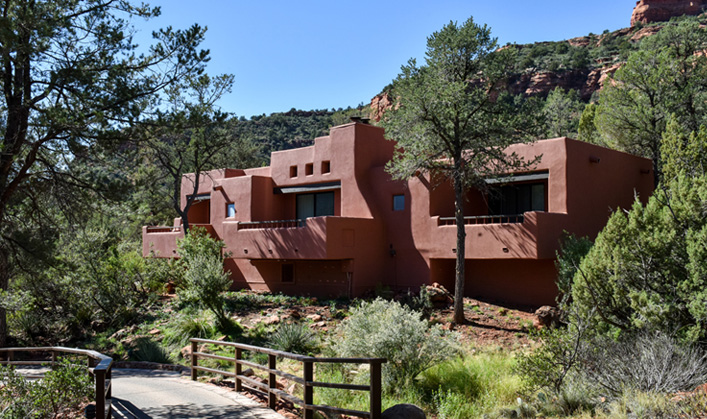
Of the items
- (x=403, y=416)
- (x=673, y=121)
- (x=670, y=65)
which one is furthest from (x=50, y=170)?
(x=670, y=65)

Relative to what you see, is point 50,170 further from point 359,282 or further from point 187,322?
point 359,282

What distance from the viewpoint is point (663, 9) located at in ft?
317

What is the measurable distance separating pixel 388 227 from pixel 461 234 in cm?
520

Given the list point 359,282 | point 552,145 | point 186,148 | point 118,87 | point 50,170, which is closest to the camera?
point 118,87

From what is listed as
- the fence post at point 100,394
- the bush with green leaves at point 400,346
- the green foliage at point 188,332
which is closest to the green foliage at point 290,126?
the green foliage at point 188,332

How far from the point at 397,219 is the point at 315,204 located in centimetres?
541

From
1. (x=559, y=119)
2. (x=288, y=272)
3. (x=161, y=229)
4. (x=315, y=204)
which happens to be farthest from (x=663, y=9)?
(x=288, y=272)

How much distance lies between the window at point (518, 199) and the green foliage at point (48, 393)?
16365 mm

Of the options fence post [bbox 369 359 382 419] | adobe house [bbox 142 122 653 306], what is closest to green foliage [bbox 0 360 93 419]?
fence post [bbox 369 359 382 419]

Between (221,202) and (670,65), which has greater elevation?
(670,65)

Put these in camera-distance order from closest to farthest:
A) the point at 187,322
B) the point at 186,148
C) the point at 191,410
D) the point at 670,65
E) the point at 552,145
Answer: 1. the point at 191,410
2. the point at 187,322
3. the point at 552,145
4. the point at 670,65
5. the point at 186,148

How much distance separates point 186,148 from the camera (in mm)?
28047

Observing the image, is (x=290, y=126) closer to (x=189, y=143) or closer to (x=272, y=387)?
(x=189, y=143)

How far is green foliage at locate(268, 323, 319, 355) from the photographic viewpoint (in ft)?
49.5
